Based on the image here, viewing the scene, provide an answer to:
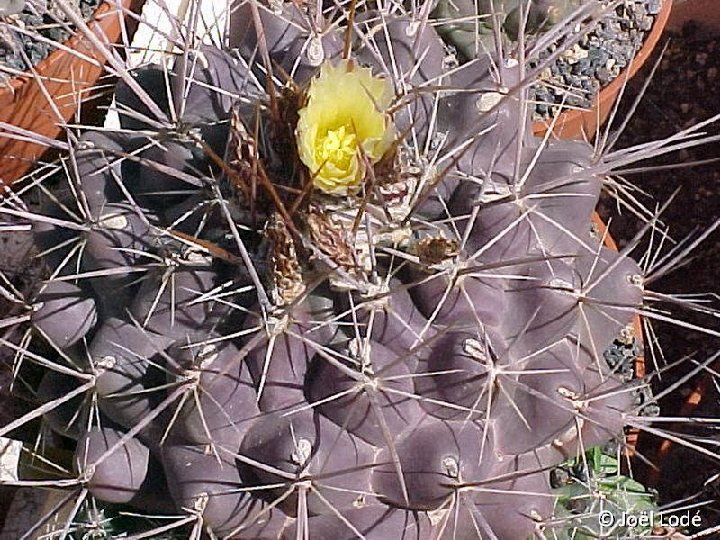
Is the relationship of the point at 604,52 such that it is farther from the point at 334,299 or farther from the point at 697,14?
the point at 334,299

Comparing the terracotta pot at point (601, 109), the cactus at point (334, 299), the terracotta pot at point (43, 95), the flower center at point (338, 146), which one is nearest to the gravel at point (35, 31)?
the terracotta pot at point (43, 95)

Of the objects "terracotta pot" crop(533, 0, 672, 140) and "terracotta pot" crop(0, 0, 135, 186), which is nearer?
"terracotta pot" crop(0, 0, 135, 186)

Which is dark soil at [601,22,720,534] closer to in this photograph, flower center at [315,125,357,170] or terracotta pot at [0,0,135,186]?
terracotta pot at [0,0,135,186]

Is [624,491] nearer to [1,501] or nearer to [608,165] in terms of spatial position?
[608,165]

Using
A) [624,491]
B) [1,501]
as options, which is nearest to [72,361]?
[1,501]

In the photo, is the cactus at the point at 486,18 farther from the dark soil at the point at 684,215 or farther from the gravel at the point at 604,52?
the dark soil at the point at 684,215

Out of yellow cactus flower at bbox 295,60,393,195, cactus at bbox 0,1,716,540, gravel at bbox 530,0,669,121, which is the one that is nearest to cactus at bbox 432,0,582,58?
gravel at bbox 530,0,669,121

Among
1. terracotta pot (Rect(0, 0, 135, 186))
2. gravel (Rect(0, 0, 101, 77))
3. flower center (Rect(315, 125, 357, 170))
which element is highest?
flower center (Rect(315, 125, 357, 170))
